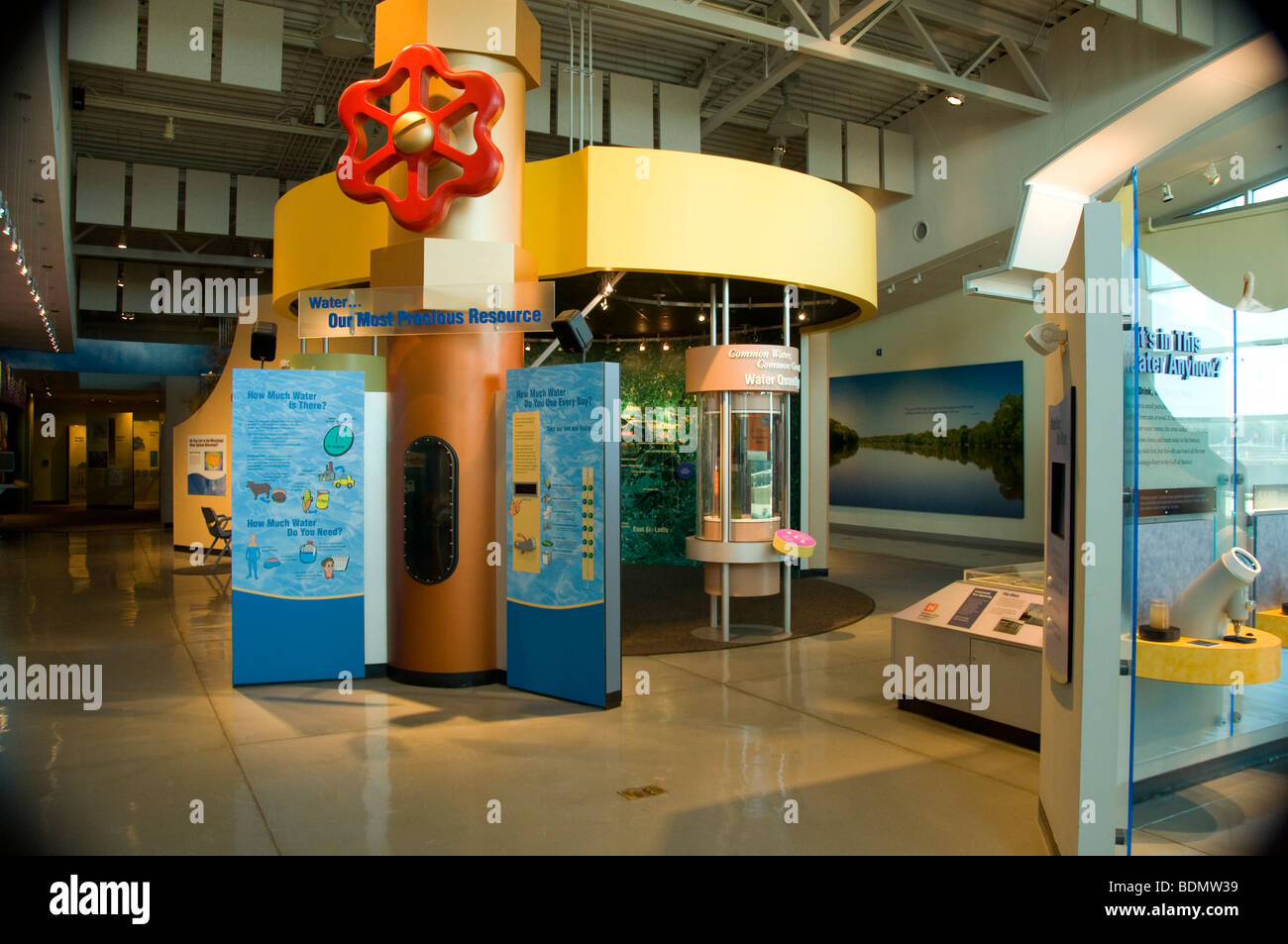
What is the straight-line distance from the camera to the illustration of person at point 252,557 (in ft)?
20.1

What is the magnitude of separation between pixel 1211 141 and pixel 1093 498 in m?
4.44

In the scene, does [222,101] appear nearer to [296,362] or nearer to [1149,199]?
[296,362]

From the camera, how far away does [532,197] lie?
7055mm

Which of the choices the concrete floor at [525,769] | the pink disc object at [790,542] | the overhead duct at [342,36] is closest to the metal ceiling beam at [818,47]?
the overhead duct at [342,36]

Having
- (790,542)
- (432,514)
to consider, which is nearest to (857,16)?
(790,542)

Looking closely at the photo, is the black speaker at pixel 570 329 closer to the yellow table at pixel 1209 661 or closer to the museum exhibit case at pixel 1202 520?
the museum exhibit case at pixel 1202 520

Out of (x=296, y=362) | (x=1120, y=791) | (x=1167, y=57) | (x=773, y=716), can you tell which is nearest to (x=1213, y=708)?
(x=1120, y=791)

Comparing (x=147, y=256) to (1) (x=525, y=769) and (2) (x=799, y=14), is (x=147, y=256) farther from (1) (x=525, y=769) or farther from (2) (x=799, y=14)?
(1) (x=525, y=769)

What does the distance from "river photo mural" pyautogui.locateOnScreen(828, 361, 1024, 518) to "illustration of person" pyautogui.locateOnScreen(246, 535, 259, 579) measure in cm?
1151

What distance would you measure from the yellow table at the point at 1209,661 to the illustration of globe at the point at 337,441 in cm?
499

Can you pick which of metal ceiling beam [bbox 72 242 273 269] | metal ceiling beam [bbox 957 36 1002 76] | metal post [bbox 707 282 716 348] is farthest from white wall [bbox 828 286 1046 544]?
metal ceiling beam [bbox 72 242 273 269]

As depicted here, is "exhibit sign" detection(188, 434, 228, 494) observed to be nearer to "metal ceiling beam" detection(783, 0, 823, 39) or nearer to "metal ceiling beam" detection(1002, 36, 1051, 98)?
"metal ceiling beam" detection(783, 0, 823, 39)

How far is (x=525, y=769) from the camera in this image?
14.5 ft

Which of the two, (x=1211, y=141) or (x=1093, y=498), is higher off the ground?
(x=1211, y=141)
